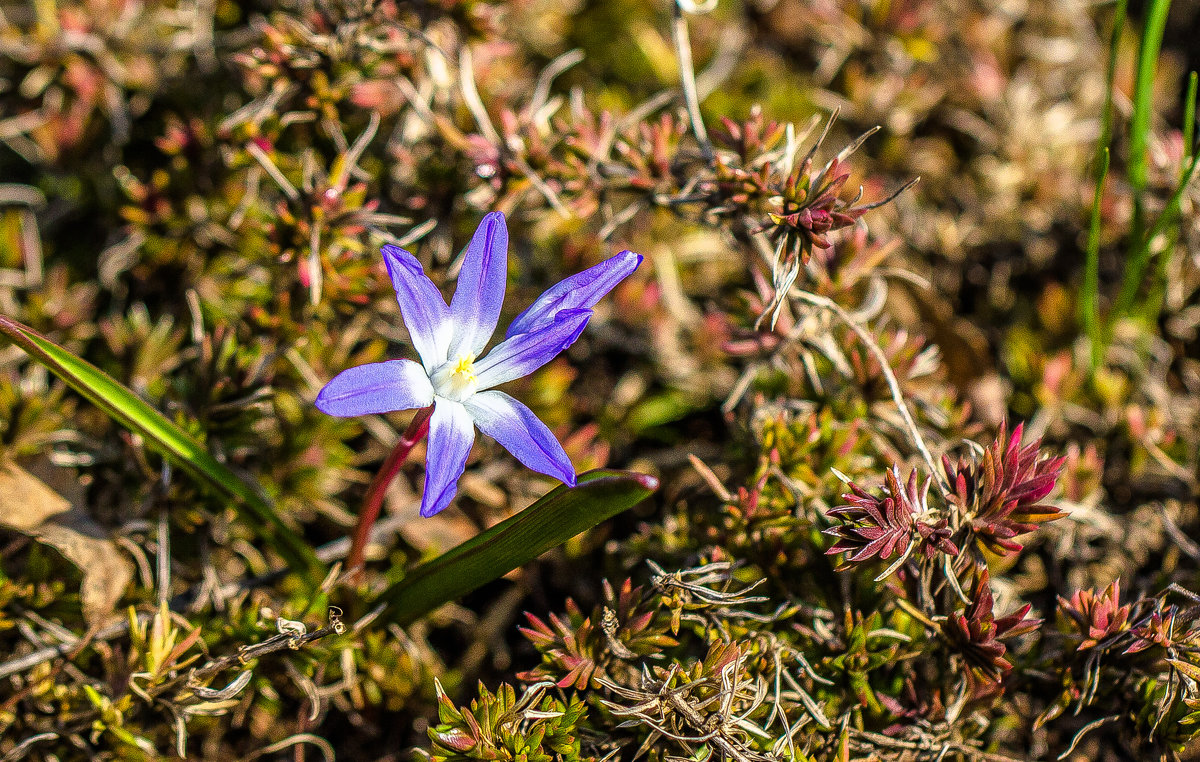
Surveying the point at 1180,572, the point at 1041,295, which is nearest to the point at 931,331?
the point at 1041,295

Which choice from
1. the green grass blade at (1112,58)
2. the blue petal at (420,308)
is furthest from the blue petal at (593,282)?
the green grass blade at (1112,58)

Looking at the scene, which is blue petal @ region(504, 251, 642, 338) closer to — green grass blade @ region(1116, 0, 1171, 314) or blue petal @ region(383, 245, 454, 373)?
blue petal @ region(383, 245, 454, 373)

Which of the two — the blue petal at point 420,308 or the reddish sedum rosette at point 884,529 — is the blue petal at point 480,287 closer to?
the blue petal at point 420,308

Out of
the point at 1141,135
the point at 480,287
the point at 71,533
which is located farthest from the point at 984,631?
the point at 71,533

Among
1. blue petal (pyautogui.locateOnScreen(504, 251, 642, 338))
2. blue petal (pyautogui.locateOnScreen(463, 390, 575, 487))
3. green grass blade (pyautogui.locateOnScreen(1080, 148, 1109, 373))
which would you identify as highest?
blue petal (pyautogui.locateOnScreen(504, 251, 642, 338))

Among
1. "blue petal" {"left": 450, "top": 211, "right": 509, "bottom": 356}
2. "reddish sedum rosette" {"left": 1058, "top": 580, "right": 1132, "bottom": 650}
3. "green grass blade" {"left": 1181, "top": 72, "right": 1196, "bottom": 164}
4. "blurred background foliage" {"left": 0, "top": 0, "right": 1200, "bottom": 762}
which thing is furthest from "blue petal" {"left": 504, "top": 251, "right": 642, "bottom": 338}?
"green grass blade" {"left": 1181, "top": 72, "right": 1196, "bottom": 164}

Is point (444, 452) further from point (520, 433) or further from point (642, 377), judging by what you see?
point (642, 377)
